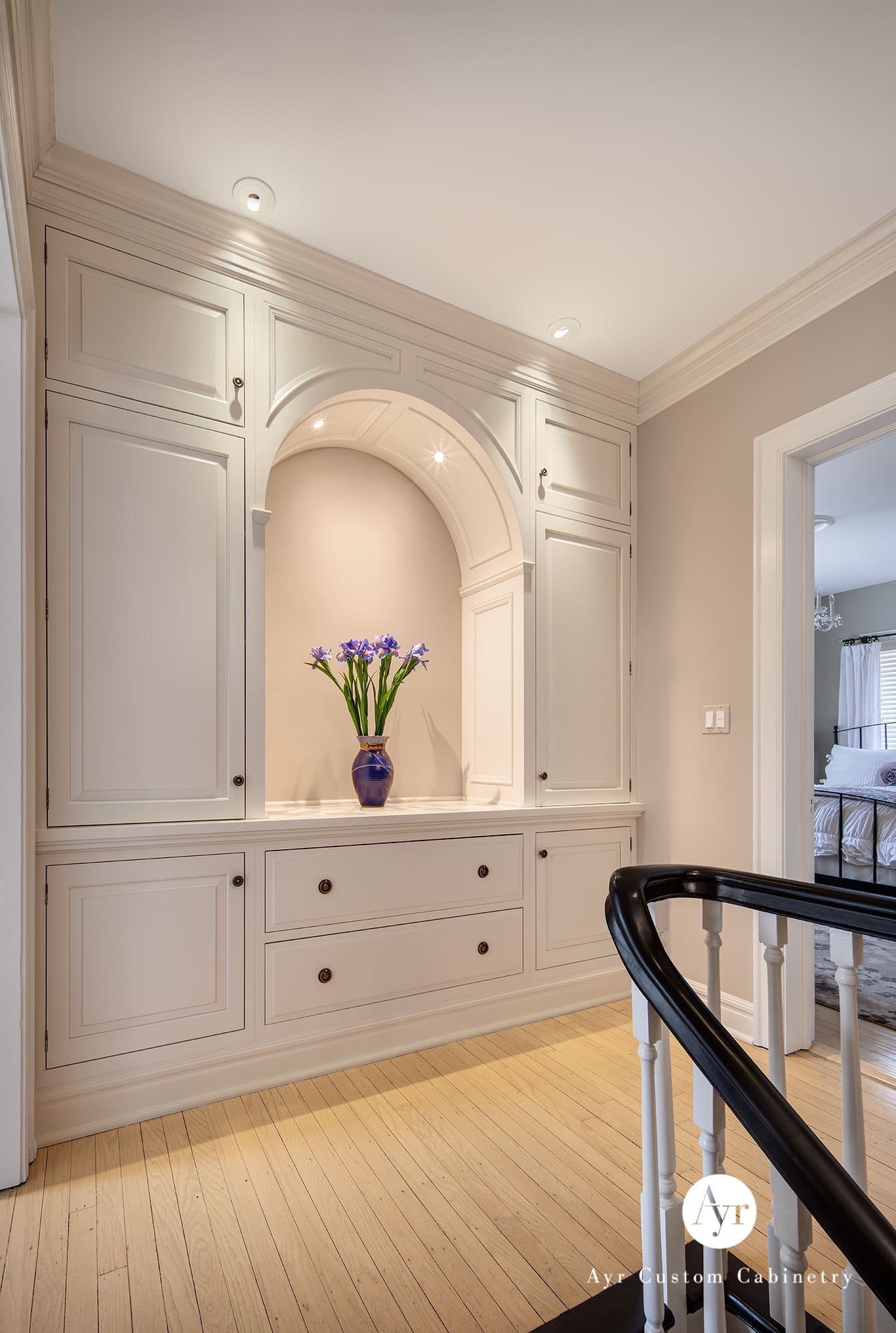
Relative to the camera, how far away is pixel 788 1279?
33.7 inches

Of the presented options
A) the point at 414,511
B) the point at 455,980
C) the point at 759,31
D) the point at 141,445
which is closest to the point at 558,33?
the point at 759,31

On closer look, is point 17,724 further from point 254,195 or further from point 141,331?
point 254,195

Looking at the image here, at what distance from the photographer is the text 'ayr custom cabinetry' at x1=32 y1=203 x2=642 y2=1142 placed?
206 cm

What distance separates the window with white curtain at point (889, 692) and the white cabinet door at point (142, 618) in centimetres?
723

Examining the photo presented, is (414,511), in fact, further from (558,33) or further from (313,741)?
(558,33)

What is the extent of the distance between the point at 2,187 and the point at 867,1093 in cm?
333

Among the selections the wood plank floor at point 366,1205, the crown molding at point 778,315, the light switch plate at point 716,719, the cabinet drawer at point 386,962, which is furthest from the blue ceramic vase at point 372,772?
the crown molding at point 778,315

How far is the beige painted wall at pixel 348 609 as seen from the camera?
9.79ft

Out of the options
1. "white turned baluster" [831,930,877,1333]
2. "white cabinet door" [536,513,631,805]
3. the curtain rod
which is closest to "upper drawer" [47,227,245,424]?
"white cabinet door" [536,513,631,805]

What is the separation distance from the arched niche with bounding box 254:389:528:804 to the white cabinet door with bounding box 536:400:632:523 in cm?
27

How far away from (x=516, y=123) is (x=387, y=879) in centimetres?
239

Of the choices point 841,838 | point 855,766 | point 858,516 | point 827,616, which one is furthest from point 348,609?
point 827,616

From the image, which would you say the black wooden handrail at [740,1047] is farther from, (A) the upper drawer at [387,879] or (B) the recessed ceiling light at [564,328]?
(B) the recessed ceiling light at [564,328]

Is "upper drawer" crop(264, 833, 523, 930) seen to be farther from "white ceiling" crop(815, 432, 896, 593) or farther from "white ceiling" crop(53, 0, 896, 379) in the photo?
"white ceiling" crop(815, 432, 896, 593)
